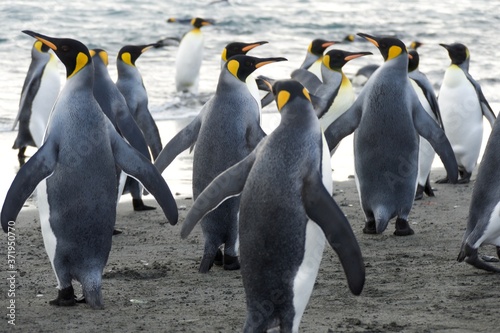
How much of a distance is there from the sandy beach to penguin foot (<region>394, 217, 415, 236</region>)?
6cm

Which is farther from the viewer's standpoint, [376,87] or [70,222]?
[376,87]

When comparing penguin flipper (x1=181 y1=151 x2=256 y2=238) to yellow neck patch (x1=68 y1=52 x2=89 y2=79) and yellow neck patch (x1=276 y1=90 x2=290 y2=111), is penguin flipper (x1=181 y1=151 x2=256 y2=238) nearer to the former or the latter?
yellow neck patch (x1=276 y1=90 x2=290 y2=111)

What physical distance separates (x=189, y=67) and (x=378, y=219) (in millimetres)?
7372

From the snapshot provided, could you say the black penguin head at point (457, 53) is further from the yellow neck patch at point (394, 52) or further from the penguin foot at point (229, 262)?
the penguin foot at point (229, 262)

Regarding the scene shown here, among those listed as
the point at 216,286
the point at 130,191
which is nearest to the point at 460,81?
the point at 130,191

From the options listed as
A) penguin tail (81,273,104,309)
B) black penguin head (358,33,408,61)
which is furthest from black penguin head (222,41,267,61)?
penguin tail (81,273,104,309)

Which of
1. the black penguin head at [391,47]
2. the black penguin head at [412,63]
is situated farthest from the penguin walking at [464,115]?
the black penguin head at [391,47]

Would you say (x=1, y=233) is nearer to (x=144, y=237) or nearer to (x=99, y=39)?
(x=144, y=237)

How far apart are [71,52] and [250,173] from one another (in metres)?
1.21

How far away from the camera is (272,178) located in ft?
12.1

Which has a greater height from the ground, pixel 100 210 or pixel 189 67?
pixel 100 210

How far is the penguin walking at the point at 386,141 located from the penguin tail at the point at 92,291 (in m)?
2.05

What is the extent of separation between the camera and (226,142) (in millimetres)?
5000

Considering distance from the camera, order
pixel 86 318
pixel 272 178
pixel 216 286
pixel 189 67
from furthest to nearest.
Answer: pixel 189 67, pixel 216 286, pixel 86 318, pixel 272 178
